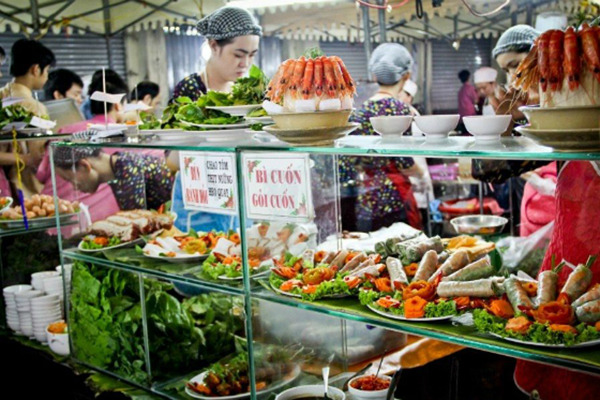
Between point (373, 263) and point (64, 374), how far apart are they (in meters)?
2.13

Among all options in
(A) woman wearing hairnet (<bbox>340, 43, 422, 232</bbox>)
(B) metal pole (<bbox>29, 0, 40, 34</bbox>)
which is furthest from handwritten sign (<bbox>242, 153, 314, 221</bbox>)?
(B) metal pole (<bbox>29, 0, 40, 34</bbox>)

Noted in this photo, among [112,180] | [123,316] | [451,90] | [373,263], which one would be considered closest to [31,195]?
[112,180]

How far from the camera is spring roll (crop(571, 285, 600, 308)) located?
1.87 meters

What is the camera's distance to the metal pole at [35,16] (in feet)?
27.6

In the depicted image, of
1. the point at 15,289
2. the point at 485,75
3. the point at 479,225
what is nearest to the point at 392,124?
the point at 479,225

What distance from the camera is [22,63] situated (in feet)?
20.1

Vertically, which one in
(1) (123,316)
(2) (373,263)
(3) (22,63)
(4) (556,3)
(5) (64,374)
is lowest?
(5) (64,374)

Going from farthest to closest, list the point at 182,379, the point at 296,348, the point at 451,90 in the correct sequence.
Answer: the point at 451,90 → the point at 182,379 → the point at 296,348

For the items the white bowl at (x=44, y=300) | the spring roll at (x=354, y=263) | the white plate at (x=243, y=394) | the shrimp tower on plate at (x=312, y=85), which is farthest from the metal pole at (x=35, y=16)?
the spring roll at (x=354, y=263)

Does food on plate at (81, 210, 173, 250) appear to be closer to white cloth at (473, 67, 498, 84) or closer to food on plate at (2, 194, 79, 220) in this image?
food on plate at (2, 194, 79, 220)

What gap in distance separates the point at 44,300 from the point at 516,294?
10.6ft

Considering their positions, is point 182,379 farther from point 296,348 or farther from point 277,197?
point 277,197

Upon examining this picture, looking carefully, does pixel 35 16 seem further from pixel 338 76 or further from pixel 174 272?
pixel 338 76

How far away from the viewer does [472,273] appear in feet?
7.27
